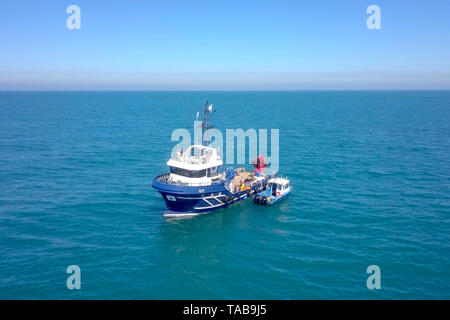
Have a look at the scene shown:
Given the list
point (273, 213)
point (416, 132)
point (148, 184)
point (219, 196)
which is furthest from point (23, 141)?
point (416, 132)

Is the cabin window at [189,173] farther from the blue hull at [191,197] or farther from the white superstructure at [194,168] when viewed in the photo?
the blue hull at [191,197]

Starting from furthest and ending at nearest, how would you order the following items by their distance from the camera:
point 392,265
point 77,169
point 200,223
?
point 77,169
point 200,223
point 392,265

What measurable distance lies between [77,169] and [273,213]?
40993mm

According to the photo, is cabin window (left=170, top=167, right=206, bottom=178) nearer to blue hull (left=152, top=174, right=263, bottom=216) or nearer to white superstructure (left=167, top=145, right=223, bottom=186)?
white superstructure (left=167, top=145, right=223, bottom=186)

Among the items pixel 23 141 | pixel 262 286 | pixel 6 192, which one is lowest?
pixel 262 286

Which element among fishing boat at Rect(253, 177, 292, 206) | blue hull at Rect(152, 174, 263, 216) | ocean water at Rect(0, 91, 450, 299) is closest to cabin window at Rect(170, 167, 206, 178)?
blue hull at Rect(152, 174, 263, 216)

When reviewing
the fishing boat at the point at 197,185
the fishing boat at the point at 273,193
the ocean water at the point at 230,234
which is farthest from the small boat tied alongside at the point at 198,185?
the ocean water at the point at 230,234

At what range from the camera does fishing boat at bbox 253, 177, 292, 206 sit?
4828cm

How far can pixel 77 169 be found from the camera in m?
63.1

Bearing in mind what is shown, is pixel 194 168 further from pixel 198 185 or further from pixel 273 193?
pixel 273 193

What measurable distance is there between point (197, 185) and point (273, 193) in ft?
44.5

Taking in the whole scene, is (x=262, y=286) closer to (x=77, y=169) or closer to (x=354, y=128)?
(x=77, y=169)

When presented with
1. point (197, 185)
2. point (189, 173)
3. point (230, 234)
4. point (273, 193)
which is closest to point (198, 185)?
point (197, 185)

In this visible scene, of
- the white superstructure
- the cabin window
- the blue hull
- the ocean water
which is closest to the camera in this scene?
the ocean water
